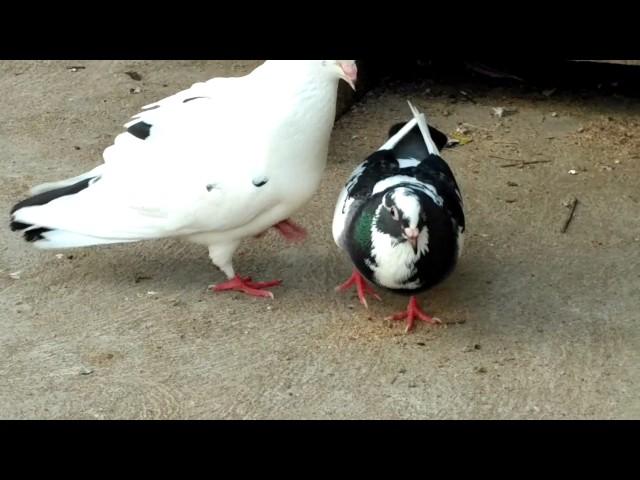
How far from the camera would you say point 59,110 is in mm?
5809

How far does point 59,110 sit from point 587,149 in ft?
9.10

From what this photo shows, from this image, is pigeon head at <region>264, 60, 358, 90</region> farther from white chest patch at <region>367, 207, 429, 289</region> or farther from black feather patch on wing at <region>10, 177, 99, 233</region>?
black feather patch on wing at <region>10, 177, 99, 233</region>

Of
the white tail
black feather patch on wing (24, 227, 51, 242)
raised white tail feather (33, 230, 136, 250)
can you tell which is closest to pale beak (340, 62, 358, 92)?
the white tail

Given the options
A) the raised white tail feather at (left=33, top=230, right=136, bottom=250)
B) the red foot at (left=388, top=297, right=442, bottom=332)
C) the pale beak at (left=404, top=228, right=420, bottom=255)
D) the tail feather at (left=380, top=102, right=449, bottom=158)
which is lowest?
the red foot at (left=388, top=297, right=442, bottom=332)

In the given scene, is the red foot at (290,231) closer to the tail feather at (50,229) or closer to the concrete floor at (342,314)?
the concrete floor at (342,314)

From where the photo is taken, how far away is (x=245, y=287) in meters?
4.34

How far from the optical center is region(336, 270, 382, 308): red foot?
4.26m

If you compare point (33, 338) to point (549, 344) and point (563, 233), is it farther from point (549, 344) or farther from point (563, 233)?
point (563, 233)

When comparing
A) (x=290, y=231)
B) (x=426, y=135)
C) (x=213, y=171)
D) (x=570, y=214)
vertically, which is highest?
(x=213, y=171)

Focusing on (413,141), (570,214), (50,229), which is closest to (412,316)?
(413,141)

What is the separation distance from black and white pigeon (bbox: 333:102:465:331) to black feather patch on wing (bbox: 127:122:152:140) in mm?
804

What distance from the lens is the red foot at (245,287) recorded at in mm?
4320

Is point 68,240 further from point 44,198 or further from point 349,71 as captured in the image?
point 349,71

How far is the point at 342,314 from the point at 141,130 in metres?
1.07
